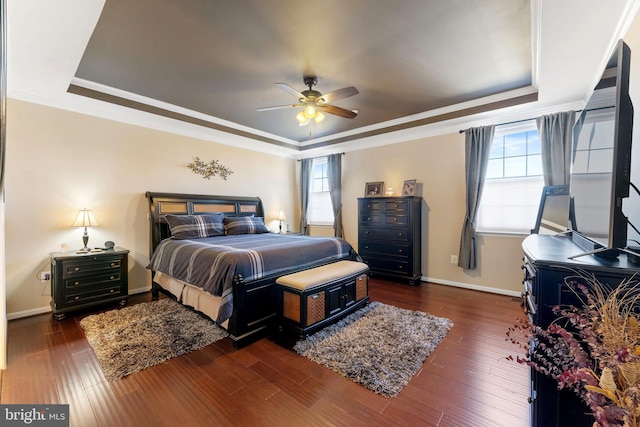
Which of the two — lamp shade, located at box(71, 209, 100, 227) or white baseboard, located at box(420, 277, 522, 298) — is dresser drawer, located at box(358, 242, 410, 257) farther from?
lamp shade, located at box(71, 209, 100, 227)

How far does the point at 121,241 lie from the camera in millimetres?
3850

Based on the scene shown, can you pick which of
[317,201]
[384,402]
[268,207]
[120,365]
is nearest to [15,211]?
[120,365]

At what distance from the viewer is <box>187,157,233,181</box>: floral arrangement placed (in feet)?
15.3

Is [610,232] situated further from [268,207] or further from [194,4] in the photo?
[268,207]

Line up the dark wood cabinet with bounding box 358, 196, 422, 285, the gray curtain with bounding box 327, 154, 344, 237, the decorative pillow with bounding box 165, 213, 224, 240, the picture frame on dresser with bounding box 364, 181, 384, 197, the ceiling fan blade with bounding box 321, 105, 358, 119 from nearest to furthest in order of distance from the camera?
the ceiling fan blade with bounding box 321, 105, 358, 119, the decorative pillow with bounding box 165, 213, 224, 240, the dark wood cabinet with bounding box 358, 196, 422, 285, the picture frame on dresser with bounding box 364, 181, 384, 197, the gray curtain with bounding box 327, 154, 344, 237

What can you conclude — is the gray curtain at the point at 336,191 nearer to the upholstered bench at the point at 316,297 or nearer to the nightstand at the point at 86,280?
the upholstered bench at the point at 316,297

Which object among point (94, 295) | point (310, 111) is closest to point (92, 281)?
point (94, 295)

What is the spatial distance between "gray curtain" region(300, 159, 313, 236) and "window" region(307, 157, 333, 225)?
4.1 inches

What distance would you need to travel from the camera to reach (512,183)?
3.86m

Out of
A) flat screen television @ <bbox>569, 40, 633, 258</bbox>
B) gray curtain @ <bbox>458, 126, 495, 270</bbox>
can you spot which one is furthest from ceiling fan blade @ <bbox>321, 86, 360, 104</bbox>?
gray curtain @ <bbox>458, 126, 495, 270</bbox>

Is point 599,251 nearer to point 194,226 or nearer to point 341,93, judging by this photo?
point 341,93

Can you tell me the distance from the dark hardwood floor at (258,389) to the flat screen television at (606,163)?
1200 mm

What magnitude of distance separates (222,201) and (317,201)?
7.49 ft

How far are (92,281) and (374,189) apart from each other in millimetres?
4483
